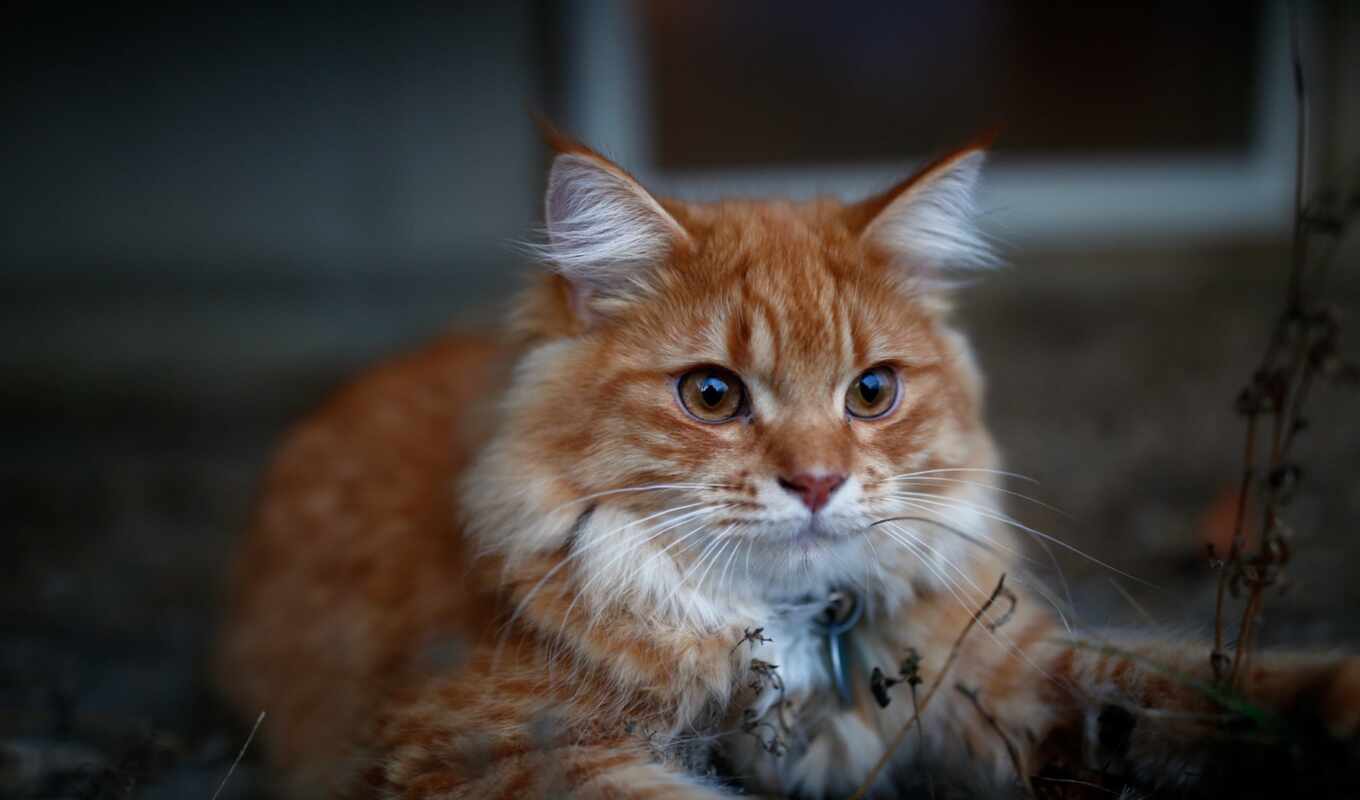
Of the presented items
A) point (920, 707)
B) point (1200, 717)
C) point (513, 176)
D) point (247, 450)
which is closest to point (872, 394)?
point (920, 707)

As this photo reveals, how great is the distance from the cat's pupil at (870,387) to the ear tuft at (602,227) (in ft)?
1.34

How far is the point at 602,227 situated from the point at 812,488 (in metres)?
0.62

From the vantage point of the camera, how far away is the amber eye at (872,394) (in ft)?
5.86

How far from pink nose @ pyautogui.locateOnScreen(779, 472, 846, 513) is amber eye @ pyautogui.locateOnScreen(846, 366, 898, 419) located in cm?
25

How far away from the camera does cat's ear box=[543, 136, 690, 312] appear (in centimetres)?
176

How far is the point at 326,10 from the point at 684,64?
1.68 meters

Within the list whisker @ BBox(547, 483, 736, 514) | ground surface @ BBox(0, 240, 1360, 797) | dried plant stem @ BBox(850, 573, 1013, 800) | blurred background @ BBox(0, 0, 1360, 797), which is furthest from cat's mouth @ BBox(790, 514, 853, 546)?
blurred background @ BBox(0, 0, 1360, 797)

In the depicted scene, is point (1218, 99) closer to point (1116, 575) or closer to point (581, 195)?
point (1116, 575)

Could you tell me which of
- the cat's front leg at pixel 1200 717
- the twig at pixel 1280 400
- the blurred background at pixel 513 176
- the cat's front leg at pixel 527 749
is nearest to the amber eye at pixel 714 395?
the cat's front leg at pixel 527 749

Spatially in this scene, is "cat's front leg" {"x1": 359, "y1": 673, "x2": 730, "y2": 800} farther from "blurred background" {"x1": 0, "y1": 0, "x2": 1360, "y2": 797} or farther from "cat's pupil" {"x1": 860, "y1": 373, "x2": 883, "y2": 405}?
"blurred background" {"x1": 0, "y1": 0, "x2": 1360, "y2": 797}

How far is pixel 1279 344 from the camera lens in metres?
1.40

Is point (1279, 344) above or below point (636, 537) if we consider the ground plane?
above

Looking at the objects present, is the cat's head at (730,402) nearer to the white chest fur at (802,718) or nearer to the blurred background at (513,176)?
the white chest fur at (802,718)

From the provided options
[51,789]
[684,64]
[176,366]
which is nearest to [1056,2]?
[684,64]
